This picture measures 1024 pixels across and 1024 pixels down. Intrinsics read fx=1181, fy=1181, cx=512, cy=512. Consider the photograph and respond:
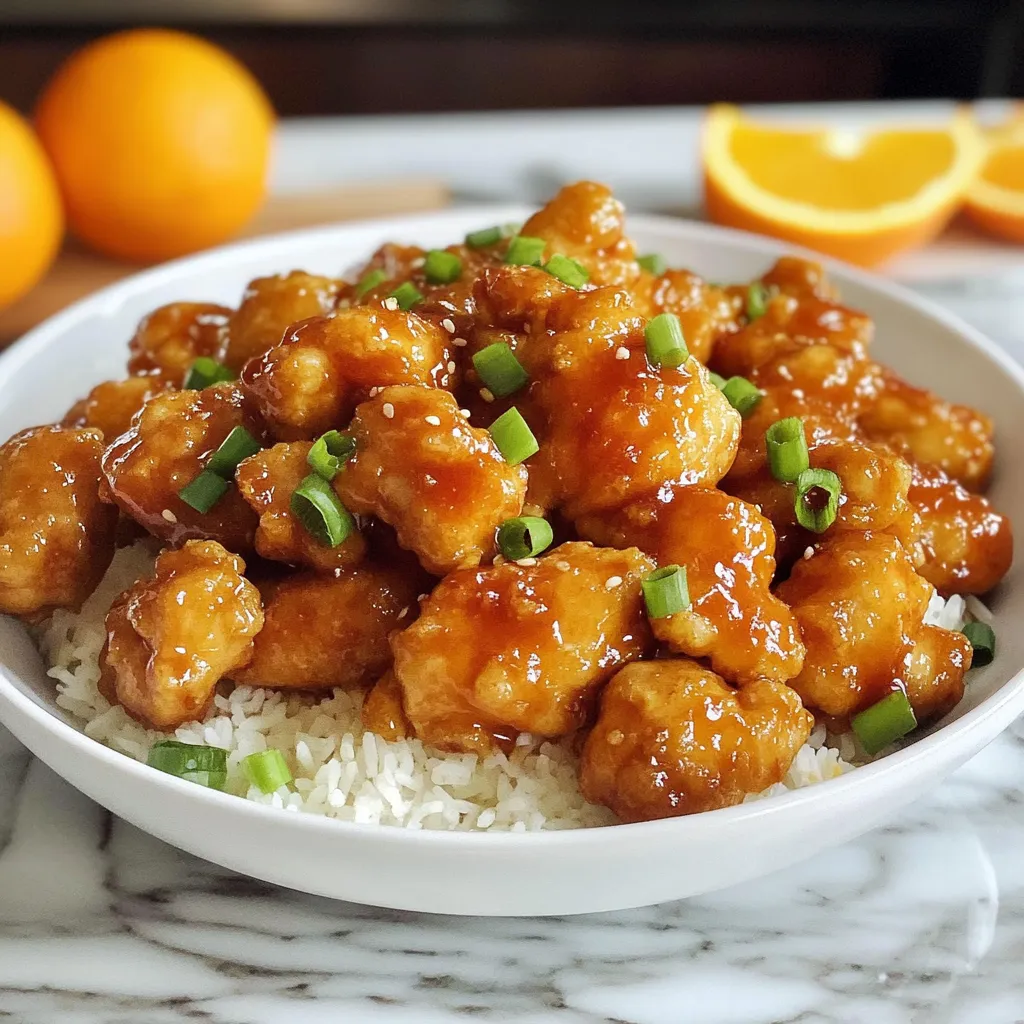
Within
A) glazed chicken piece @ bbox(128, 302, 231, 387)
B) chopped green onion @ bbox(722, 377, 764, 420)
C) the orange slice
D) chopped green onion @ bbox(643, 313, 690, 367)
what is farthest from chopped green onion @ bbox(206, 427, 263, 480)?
the orange slice

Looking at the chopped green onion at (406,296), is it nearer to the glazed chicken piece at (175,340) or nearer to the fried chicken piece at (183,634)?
the glazed chicken piece at (175,340)

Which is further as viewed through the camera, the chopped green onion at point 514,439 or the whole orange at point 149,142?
the whole orange at point 149,142

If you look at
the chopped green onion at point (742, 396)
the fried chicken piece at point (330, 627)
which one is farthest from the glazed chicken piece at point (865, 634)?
the fried chicken piece at point (330, 627)

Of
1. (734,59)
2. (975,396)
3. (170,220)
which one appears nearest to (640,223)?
(975,396)

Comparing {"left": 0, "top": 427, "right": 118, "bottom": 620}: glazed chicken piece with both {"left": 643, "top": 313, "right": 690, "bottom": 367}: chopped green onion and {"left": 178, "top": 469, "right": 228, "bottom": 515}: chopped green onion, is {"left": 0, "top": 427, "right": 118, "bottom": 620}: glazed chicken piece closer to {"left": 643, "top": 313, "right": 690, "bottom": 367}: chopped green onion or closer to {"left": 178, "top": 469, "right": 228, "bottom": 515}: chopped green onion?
Answer: {"left": 178, "top": 469, "right": 228, "bottom": 515}: chopped green onion

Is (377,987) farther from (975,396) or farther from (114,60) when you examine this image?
(114,60)

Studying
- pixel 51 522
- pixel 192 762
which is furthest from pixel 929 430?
pixel 51 522
